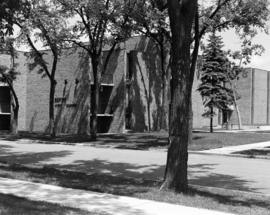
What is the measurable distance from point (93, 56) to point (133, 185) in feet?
65.0

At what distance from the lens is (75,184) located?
449 inches

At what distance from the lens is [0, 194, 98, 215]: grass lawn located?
7.47m

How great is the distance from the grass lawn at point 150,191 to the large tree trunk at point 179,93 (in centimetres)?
41

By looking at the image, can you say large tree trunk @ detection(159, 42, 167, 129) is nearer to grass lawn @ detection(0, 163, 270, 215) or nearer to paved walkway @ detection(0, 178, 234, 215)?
grass lawn @ detection(0, 163, 270, 215)

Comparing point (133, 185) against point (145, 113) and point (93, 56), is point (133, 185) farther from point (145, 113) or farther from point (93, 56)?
point (145, 113)

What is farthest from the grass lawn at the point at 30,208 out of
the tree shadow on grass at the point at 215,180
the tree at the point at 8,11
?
the tree shadow on grass at the point at 215,180

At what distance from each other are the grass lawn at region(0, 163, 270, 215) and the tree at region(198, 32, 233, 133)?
94.4 feet

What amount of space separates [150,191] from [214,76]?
31.7m

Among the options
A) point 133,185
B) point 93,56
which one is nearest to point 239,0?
point 93,56

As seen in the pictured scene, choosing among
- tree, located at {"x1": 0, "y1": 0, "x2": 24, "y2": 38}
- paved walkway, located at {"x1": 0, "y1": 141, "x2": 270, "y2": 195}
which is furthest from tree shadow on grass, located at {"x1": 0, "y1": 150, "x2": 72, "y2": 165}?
tree, located at {"x1": 0, "y1": 0, "x2": 24, "y2": 38}

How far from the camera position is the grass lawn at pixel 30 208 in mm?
7466

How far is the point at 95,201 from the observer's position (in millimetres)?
9102

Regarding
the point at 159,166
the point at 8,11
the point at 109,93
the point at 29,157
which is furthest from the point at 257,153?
the point at 109,93

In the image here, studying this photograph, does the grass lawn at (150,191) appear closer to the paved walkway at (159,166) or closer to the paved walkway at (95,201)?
the paved walkway at (95,201)
